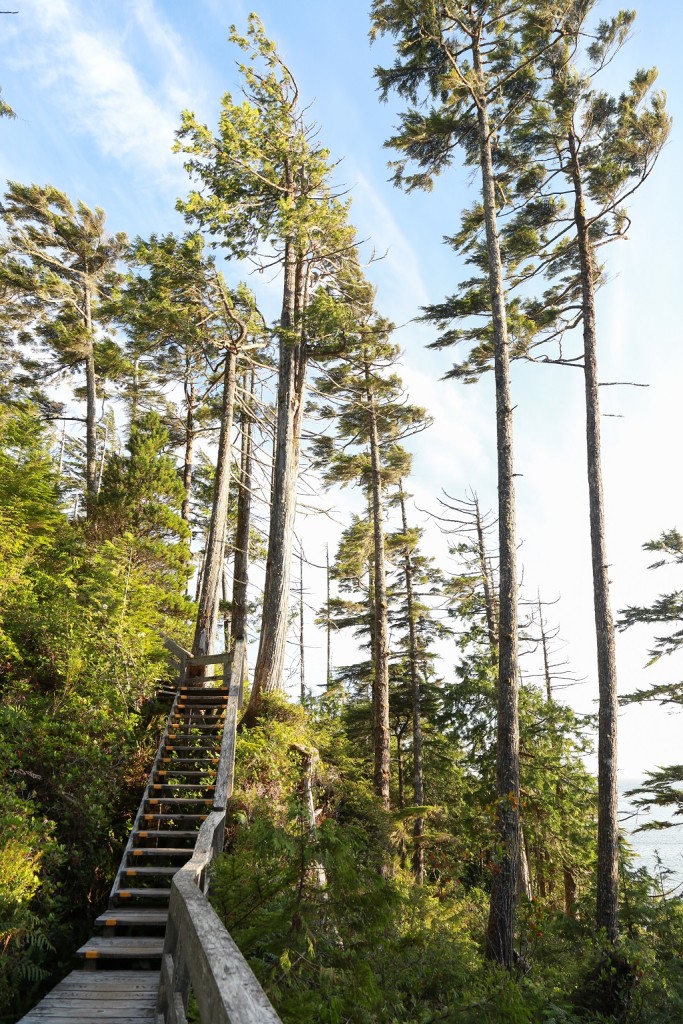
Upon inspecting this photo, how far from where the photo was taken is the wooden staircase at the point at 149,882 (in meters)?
4.62

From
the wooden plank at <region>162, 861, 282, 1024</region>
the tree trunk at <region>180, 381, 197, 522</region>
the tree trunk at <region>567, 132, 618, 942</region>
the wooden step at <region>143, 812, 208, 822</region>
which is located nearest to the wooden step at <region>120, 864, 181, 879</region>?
the wooden step at <region>143, 812, 208, 822</region>

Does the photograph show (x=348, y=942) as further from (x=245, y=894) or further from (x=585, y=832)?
(x=585, y=832)

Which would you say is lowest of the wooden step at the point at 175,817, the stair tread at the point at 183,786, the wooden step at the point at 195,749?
the wooden step at the point at 175,817

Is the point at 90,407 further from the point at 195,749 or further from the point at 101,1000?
the point at 101,1000

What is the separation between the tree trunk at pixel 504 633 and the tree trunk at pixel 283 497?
189 inches

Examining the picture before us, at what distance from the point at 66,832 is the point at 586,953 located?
8.01 meters

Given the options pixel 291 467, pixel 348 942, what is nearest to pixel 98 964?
pixel 348 942

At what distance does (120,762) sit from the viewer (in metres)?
8.76

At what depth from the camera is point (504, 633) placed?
31.6ft

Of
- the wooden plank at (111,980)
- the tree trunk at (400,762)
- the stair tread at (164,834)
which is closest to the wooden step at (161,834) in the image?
the stair tread at (164,834)

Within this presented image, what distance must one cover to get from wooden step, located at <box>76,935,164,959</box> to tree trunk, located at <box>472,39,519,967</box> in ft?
15.6

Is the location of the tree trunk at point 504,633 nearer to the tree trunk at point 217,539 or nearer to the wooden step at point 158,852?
the wooden step at point 158,852

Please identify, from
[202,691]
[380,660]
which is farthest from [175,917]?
[380,660]

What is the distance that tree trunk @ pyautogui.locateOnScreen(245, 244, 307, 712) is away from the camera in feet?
40.5
